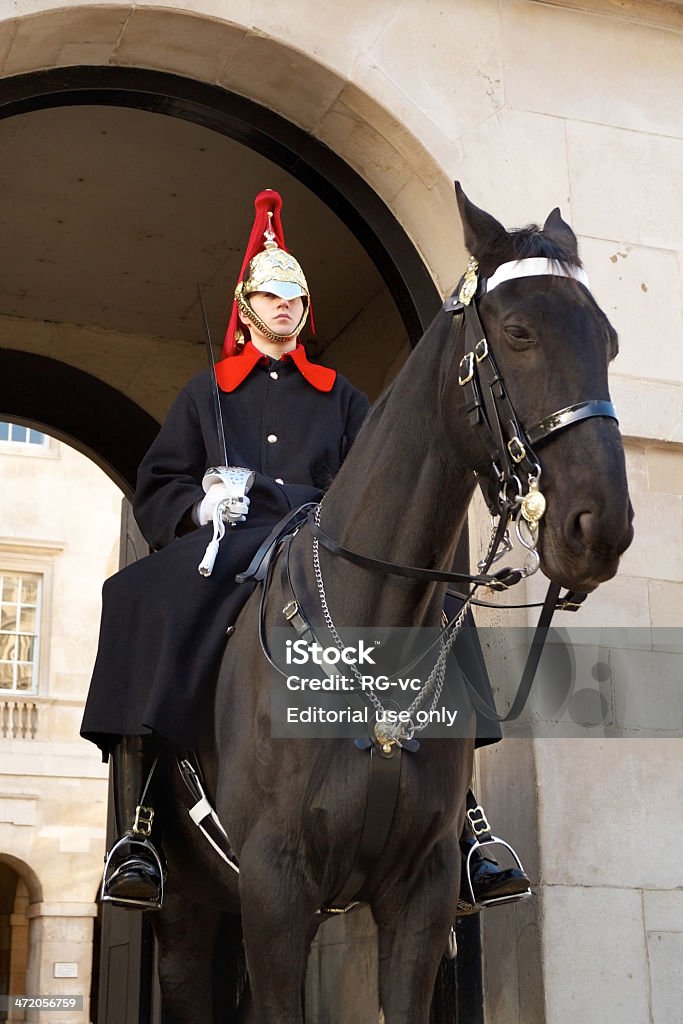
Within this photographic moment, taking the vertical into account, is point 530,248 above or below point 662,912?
above

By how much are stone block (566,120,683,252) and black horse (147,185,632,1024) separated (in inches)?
82.7

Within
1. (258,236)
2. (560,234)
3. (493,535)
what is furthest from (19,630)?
(493,535)

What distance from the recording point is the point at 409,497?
10.7 feet

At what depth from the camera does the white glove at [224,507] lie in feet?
13.2

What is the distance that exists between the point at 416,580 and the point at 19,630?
718 inches

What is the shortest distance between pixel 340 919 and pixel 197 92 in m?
3.58

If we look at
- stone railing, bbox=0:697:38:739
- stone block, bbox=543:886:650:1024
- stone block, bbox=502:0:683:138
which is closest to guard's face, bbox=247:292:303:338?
stone block, bbox=502:0:683:138

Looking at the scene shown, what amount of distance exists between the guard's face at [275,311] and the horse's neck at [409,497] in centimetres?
100

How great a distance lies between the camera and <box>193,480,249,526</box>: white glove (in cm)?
402

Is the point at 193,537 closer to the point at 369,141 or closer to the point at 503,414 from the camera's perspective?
the point at 503,414

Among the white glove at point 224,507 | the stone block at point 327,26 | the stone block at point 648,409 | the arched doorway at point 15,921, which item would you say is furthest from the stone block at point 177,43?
the arched doorway at point 15,921

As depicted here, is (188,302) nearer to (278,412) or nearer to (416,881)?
(278,412)

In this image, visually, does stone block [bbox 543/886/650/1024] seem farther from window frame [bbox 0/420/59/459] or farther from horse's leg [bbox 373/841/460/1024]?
window frame [bbox 0/420/59/459]

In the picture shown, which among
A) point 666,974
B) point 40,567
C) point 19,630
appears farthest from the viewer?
point 40,567
